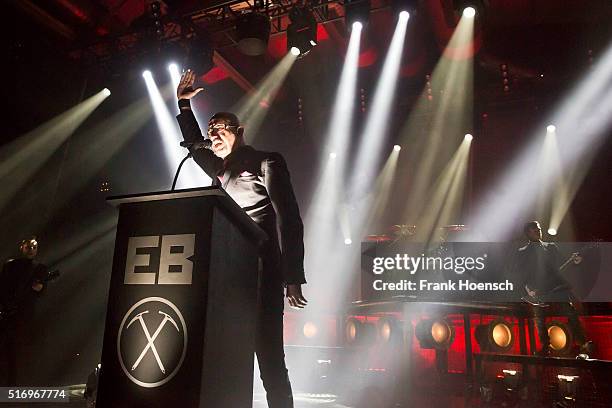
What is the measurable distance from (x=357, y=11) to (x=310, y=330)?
15.6 ft

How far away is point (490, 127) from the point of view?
8.95 meters

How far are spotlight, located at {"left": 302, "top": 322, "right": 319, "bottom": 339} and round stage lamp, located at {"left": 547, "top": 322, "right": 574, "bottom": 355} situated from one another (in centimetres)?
350

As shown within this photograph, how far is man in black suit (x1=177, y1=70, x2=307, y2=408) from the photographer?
1.71 metres

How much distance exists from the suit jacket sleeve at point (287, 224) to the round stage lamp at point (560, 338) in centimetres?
378

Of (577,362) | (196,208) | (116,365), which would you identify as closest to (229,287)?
(196,208)

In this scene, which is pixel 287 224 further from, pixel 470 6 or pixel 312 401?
pixel 470 6

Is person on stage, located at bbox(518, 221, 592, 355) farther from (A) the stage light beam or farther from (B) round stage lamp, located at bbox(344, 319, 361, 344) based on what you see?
(A) the stage light beam

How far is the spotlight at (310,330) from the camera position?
276 inches

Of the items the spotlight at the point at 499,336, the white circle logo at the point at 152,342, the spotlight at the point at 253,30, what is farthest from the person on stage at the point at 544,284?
the white circle logo at the point at 152,342

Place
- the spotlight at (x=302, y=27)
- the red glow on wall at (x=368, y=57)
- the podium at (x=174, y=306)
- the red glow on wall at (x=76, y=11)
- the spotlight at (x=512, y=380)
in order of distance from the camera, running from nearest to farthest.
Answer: the podium at (x=174, y=306) < the spotlight at (x=512, y=380) < the spotlight at (x=302, y=27) < the red glow on wall at (x=76, y=11) < the red glow on wall at (x=368, y=57)

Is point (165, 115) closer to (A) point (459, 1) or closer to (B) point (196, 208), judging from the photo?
(A) point (459, 1)

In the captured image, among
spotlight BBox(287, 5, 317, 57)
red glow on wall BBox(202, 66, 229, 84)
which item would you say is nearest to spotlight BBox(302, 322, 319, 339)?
spotlight BBox(287, 5, 317, 57)

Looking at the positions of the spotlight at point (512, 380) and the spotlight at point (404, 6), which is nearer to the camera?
the spotlight at point (512, 380)

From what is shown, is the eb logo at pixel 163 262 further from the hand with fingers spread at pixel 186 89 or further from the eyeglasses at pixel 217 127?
the hand with fingers spread at pixel 186 89
